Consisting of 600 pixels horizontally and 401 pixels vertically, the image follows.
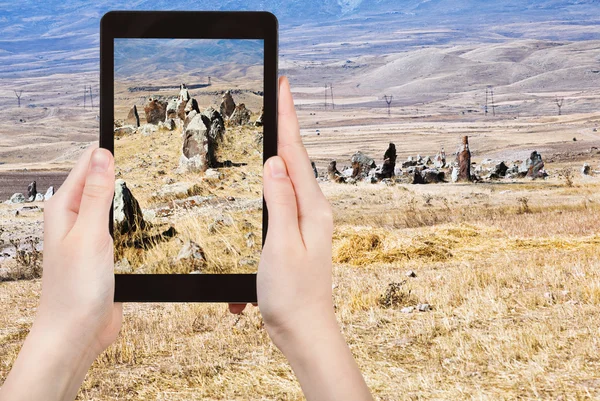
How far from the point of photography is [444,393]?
7.44 meters

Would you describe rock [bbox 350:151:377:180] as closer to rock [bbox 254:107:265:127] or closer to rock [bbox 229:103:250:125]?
rock [bbox 229:103:250:125]

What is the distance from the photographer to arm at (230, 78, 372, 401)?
2.31 metres

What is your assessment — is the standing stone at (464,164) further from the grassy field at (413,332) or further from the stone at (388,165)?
the grassy field at (413,332)

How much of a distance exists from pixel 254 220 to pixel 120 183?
658 millimetres

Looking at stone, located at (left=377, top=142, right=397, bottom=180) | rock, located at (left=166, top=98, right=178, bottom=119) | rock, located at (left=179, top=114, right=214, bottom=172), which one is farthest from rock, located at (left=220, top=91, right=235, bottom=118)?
stone, located at (left=377, top=142, right=397, bottom=180)

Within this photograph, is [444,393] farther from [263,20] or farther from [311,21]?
[311,21]

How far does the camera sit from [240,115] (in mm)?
4348

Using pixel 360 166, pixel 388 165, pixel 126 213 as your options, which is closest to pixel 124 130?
pixel 126 213

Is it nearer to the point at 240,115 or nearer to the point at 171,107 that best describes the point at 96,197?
the point at 240,115

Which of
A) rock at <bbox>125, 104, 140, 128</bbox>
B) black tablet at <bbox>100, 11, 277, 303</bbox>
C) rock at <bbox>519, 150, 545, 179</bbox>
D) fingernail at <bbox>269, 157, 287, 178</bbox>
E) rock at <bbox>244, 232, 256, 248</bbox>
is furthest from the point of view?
rock at <bbox>519, 150, 545, 179</bbox>

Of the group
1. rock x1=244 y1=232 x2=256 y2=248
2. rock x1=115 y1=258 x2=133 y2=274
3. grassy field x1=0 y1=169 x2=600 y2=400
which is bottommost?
grassy field x1=0 y1=169 x2=600 y2=400

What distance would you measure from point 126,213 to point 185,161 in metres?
0.81

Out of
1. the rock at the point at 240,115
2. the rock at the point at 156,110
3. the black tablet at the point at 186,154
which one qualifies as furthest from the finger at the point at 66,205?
the rock at the point at 240,115

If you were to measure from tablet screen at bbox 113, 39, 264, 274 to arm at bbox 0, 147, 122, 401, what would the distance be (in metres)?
0.49
